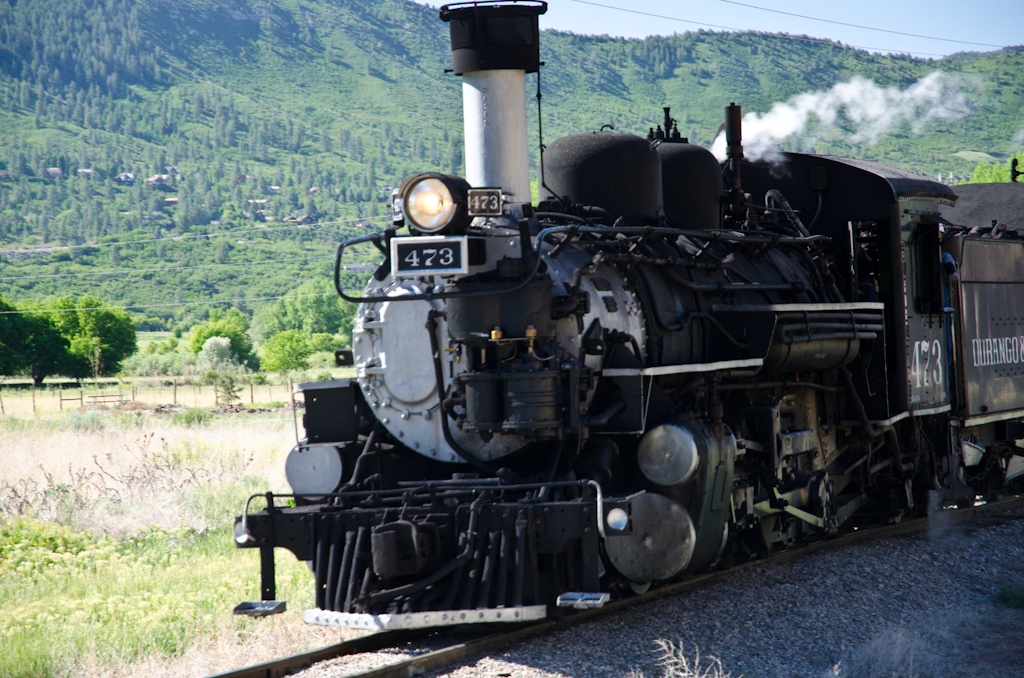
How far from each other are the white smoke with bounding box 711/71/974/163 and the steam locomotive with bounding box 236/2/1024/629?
1424mm

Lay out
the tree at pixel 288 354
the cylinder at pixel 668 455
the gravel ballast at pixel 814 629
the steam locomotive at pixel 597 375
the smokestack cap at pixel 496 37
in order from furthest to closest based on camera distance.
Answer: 1. the tree at pixel 288 354
2. the smokestack cap at pixel 496 37
3. the cylinder at pixel 668 455
4. the steam locomotive at pixel 597 375
5. the gravel ballast at pixel 814 629

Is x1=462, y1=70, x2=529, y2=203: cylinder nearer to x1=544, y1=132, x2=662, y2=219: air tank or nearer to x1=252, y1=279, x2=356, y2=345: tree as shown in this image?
x1=544, y1=132, x2=662, y2=219: air tank

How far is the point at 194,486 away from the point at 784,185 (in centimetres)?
709

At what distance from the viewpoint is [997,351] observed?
10273 millimetres

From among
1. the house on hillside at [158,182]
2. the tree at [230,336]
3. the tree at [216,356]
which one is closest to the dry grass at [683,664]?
the tree at [216,356]

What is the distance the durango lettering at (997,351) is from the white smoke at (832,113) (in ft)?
8.88

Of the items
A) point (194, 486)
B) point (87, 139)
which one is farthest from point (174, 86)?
point (194, 486)

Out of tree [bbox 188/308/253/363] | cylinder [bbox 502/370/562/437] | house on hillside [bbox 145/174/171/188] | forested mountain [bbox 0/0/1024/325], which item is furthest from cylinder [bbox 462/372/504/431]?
house on hillside [bbox 145/174/171/188]

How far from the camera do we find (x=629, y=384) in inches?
237

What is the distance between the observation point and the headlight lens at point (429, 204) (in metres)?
5.85

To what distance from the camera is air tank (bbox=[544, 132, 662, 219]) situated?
7.03 metres

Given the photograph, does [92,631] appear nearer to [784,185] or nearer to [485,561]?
[485,561]

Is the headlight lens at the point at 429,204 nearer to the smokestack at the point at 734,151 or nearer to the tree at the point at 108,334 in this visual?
the smokestack at the point at 734,151

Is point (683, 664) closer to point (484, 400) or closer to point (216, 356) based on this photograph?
point (484, 400)
